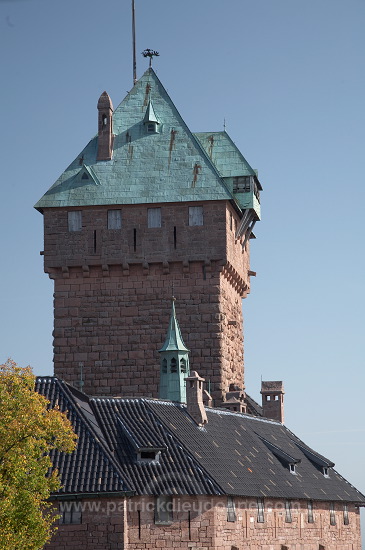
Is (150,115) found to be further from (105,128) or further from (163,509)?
(163,509)

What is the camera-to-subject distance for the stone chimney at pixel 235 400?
246 ft

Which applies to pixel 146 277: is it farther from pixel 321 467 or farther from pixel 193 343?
pixel 321 467

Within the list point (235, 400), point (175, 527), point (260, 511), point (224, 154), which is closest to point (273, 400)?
point (235, 400)

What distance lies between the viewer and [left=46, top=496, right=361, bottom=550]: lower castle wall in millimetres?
55938

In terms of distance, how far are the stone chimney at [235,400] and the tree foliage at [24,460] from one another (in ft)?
74.7

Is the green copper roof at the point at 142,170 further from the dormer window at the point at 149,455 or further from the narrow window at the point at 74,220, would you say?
the dormer window at the point at 149,455

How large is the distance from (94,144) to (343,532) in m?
24.5

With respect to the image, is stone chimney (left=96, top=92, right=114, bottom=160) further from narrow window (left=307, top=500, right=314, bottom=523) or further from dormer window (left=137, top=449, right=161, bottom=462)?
dormer window (left=137, top=449, right=161, bottom=462)

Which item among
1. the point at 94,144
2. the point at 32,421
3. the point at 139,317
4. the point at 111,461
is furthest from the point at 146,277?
the point at 32,421

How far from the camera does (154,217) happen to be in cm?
7738

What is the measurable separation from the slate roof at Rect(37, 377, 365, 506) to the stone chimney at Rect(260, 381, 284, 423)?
33.3 feet

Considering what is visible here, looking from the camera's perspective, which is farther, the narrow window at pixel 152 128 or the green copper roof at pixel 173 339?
the narrow window at pixel 152 128

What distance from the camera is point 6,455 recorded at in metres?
51.0

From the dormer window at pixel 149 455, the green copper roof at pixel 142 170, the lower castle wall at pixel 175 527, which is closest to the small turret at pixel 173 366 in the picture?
the green copper roof at pixel 142 170
